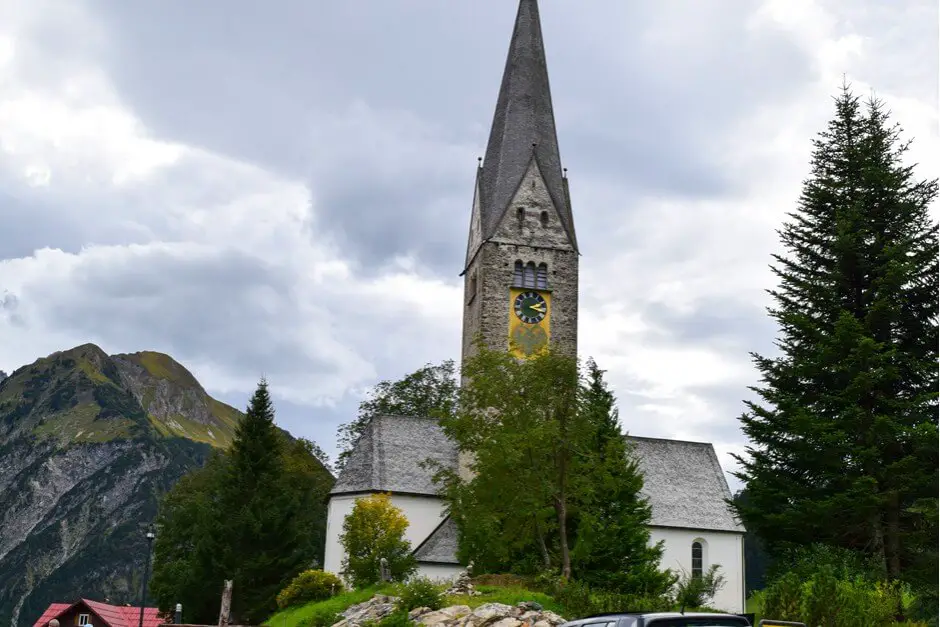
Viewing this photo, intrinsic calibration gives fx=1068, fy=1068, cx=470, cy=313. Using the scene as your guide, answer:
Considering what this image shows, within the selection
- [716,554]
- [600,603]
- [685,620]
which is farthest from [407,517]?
[685,620]

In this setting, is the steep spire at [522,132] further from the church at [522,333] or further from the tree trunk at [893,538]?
the tree trunk at [893,538]

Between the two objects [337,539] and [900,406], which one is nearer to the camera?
[900,406]

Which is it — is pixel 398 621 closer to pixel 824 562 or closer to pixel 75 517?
pixel 824 562

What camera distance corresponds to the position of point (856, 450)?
3073 centimetres

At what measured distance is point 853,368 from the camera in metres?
31.9

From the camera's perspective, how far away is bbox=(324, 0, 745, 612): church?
152 ft

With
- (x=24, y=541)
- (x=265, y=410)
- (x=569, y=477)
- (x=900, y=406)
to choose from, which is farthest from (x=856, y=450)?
(x=24, y=541)

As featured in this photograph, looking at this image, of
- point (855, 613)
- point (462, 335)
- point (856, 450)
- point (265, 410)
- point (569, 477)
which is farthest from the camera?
point (462, 335)

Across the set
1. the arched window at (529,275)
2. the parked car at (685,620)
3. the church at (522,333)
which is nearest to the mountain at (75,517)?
the church at (522,333)

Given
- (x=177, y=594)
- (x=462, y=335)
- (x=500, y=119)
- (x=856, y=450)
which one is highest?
(x=500, y=119)

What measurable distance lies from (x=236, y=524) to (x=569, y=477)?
15.2 metres

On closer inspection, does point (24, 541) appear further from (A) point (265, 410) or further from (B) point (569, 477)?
(B) point (569, 477)

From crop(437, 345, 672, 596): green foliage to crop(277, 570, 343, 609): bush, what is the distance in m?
5.60

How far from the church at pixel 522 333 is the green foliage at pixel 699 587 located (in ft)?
4.01
